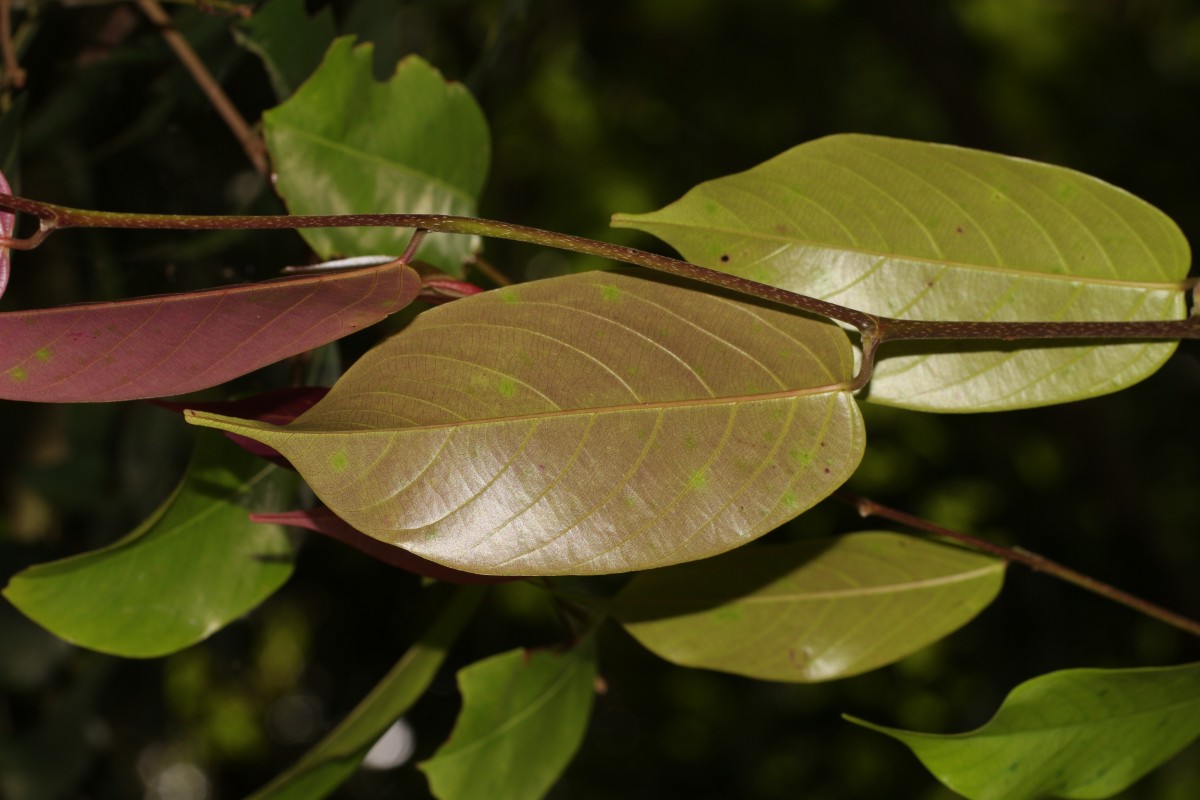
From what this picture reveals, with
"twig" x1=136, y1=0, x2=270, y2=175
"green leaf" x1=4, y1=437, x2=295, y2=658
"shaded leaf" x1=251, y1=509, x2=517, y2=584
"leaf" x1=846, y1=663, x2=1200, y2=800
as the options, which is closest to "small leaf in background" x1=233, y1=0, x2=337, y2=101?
"twig" x1=136, y1=0, x2=270, y2=175

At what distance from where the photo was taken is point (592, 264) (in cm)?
213

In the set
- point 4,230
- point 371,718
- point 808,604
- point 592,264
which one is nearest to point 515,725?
point 371,718

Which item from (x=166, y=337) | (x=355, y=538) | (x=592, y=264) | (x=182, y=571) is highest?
(x=166, y=337)

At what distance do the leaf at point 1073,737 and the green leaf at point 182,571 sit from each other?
399 millimetres

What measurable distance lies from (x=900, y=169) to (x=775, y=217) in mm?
74

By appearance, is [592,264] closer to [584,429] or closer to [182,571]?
[182,571]

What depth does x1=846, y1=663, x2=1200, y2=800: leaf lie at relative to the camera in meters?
0.50

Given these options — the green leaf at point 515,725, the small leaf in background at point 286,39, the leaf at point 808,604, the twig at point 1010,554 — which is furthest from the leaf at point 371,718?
the small leaf in background at point 286,39

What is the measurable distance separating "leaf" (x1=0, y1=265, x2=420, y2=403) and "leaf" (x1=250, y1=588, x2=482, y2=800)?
12.2 inches

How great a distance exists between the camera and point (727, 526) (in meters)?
0.43

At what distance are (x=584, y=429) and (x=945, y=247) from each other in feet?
0.76

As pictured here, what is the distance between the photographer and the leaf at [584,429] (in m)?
0.40

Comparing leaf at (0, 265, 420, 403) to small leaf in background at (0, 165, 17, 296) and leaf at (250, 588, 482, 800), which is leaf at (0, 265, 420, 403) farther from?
leaf at (250, 588, 482, 800)

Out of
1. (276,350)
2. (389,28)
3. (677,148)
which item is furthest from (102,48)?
(677,148)
